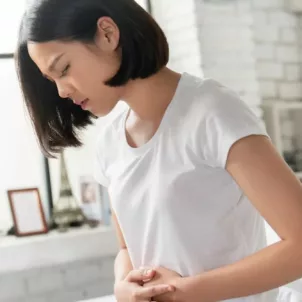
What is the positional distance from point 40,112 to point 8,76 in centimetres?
150

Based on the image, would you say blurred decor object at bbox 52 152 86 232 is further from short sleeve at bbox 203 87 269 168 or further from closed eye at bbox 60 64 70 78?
short sleeve at bbox 203 87 269 168

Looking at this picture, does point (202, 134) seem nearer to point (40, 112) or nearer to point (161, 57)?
point (161, 57)

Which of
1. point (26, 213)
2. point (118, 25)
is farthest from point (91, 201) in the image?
point (118, 25)

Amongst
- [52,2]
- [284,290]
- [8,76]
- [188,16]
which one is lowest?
[284,290]

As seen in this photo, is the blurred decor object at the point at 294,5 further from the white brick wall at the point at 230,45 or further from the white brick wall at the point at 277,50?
the white brick wall at the point at 230,45

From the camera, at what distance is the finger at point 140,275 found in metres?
0.97

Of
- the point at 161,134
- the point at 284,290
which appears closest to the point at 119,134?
the point at 161,134

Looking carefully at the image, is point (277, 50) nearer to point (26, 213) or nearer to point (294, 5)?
point (294, 5)

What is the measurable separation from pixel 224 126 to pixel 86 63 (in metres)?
0.24

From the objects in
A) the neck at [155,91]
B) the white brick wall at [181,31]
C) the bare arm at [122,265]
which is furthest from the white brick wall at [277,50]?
the neck at [155,91]

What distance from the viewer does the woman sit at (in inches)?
33.0

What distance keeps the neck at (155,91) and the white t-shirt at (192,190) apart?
0.07ft

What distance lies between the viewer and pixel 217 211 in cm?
93

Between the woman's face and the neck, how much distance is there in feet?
0.07
